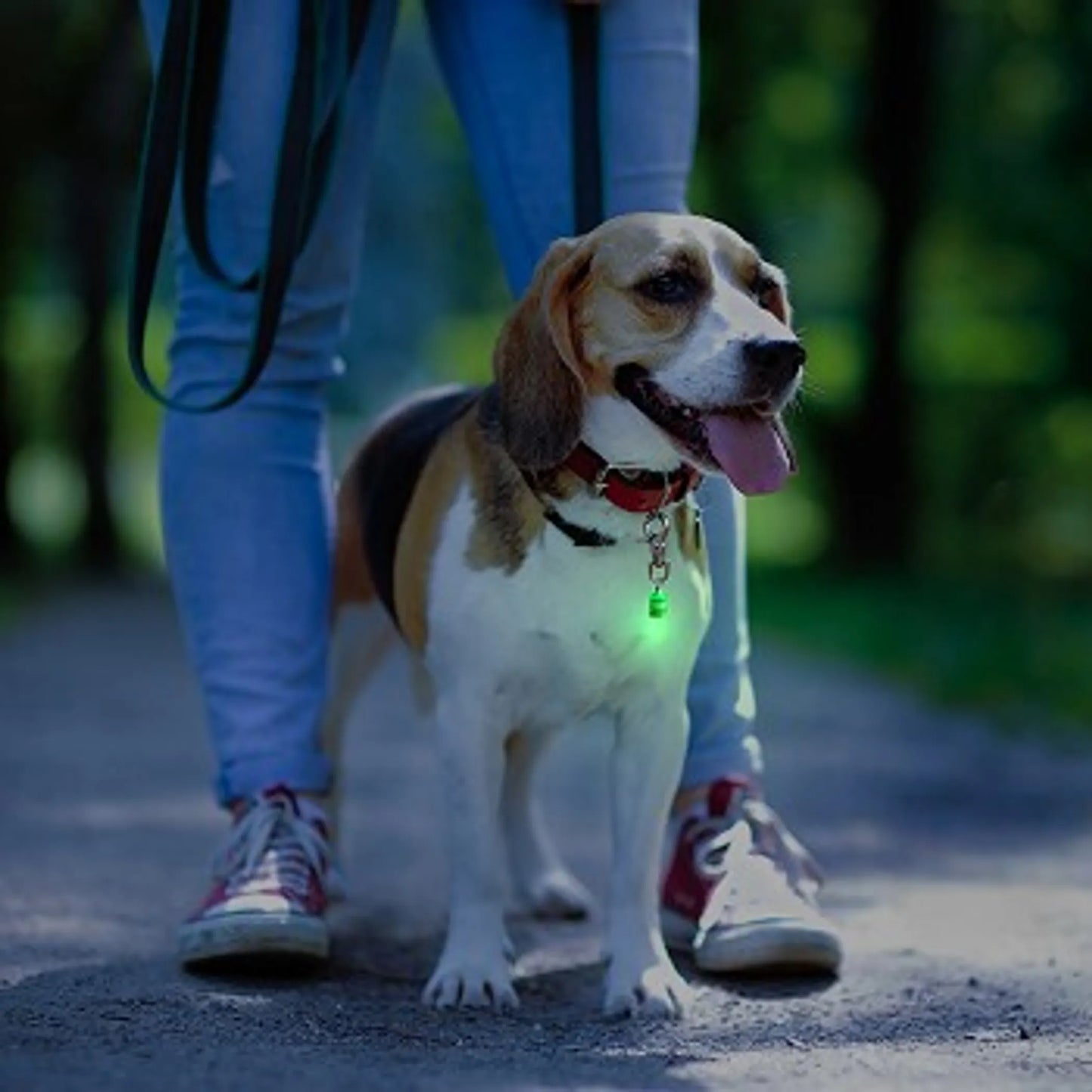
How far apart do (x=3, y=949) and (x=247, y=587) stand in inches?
28.5

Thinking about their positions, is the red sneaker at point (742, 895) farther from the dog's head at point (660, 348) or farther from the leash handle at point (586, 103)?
the leash handle at point (586, 103)

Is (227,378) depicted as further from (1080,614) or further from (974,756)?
(1080,614)

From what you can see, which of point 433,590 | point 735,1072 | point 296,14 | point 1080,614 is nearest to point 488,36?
point 296,14

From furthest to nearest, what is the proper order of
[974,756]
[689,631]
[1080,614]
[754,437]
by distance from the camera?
[1080,614]
[974,756]
[689,631]
[754,437]

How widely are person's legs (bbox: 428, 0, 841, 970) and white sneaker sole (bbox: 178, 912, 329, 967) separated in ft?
2.20

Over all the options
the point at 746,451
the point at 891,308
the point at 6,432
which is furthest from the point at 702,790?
the point at 6,432

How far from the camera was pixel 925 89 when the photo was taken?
17891 millimetres

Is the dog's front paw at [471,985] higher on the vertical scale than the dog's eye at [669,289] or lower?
lower

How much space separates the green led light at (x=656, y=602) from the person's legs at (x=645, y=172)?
47 centimetres

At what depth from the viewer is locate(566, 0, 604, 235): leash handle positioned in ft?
13.0

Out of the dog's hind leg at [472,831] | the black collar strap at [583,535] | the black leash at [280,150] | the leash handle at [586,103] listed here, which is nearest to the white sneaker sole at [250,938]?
the dog's hind leg at [472,831]

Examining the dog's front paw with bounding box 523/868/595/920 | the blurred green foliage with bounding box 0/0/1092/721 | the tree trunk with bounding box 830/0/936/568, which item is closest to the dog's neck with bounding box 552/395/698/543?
the dog's front paw with bounding box 523/868/595/920

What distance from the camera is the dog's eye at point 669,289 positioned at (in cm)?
355

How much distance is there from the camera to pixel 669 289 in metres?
3.56
